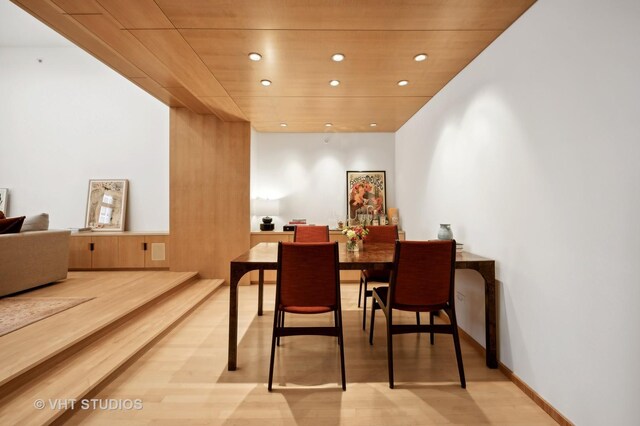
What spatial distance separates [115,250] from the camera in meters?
4.58

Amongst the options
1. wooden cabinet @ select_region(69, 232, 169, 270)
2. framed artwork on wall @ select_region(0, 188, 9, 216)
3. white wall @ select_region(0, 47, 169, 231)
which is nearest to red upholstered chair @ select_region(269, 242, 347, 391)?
wooden cabinet @ select_region(69, 232, 169, 270)

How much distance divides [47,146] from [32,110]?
71cm

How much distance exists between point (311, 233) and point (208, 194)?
2.01 metres

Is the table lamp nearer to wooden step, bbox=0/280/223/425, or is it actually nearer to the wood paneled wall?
the wood paneled wall

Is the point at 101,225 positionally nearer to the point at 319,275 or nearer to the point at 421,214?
the point at 319,275

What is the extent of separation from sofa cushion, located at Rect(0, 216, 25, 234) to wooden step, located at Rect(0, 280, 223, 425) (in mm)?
1887

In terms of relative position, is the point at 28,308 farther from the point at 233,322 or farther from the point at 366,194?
the point at 366,194

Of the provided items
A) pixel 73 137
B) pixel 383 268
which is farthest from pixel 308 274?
pixel 73 137

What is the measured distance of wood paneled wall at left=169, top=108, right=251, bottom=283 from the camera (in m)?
4.49

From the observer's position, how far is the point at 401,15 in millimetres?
2027

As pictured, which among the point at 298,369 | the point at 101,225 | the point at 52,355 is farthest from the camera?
the point at 101,225

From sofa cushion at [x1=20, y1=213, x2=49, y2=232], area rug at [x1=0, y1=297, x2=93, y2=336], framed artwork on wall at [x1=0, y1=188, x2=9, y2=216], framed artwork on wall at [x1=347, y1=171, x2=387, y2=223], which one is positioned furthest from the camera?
framed artwork on wall at [x1=347, y1=171, x2=387, y2=223]

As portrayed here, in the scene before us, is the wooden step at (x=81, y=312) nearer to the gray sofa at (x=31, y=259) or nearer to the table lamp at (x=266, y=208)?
the gray sofa at (x=31, y=259)

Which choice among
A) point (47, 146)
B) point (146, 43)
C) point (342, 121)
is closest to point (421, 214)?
point (342, 121)
